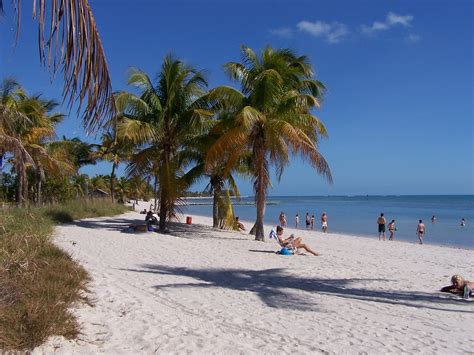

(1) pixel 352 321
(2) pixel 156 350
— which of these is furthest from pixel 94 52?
(1) pixel 352 321

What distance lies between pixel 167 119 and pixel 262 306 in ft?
39.3

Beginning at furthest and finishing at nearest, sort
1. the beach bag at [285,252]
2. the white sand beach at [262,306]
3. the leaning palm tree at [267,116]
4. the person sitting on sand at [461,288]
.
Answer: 1. the leaning palm tree at [267,116]
2. the beach bag at [285,252]
3. the person sitting on sand at [461,288]
4. the white sand beach at [262,306]

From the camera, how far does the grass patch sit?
408cm

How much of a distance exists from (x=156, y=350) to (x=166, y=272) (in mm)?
4735

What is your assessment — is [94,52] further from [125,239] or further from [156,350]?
[125,239]

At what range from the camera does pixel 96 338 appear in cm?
475

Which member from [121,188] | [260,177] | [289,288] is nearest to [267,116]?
[260,177]

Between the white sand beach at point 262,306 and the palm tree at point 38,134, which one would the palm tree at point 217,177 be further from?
the white sand beach at point 262,306

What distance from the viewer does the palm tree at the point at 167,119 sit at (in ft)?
56.6

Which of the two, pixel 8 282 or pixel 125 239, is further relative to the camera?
pixel 125 239

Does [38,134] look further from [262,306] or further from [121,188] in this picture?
[121,188]

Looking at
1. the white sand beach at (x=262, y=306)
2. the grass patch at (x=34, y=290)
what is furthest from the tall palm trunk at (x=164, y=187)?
the grass patch at (x=34, y=290)

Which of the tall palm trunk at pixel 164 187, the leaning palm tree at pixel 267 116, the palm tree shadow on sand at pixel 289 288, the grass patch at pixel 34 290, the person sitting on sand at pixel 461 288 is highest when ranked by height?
the leaning palm tree at pixel 267 116

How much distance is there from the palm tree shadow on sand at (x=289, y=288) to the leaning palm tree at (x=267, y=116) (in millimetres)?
5618
